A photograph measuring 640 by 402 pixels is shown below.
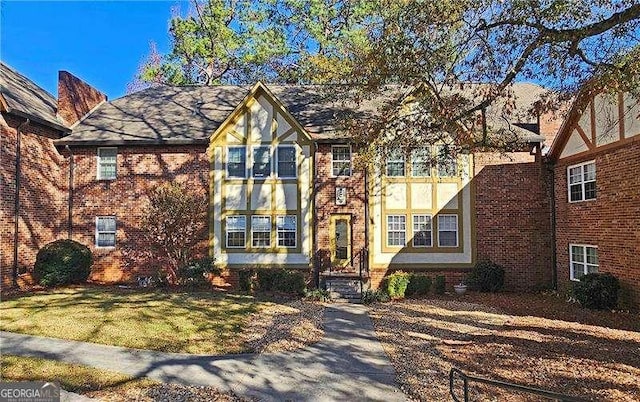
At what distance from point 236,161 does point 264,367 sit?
1072cm

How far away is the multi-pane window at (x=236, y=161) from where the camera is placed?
16.8m

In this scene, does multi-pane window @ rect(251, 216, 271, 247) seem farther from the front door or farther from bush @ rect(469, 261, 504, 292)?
bush @ rect(469, 261, 504, 292)

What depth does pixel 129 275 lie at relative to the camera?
1656 centimetres

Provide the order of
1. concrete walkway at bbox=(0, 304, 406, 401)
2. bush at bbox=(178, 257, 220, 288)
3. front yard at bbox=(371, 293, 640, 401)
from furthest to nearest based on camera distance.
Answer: bush at bbox=(178, 257, 220, 288) → front yard at bbox=(371, 293, 640, 401) → concrete walkway at bbox=(0, 304, 406, 401)

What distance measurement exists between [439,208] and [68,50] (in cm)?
1564

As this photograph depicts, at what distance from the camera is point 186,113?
18812 mm

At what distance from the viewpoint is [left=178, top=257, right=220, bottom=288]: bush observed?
51.1ft

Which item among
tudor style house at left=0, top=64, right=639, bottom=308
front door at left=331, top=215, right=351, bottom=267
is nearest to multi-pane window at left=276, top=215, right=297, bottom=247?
tudor style house at left=0, top=64, right=639, bottom=308

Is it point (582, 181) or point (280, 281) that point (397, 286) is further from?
point (582, 181)

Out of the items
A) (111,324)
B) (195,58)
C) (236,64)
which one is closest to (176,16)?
(195,58)

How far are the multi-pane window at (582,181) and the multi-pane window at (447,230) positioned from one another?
4.10m

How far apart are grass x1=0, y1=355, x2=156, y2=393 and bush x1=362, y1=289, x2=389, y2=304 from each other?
9.12 m

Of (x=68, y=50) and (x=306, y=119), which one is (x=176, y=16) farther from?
(x=306, y=119)

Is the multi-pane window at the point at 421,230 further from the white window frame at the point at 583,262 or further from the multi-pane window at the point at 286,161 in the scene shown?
the multi-pane window at the point at 286,161
